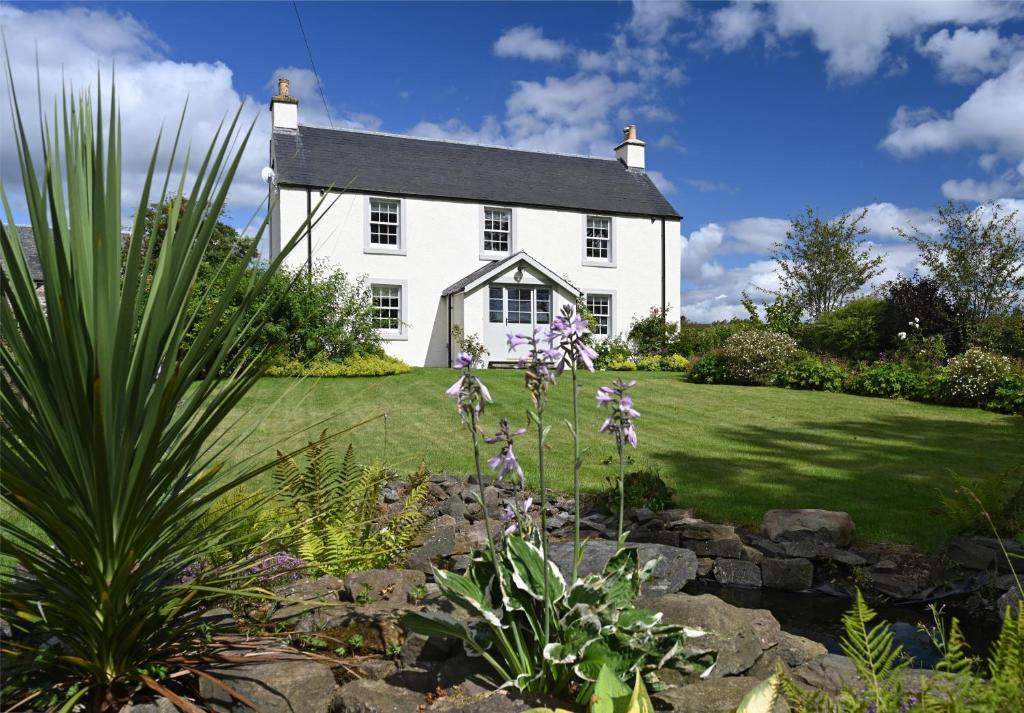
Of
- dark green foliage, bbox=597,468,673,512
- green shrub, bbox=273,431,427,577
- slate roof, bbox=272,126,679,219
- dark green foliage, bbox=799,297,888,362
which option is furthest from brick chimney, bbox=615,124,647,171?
green shrub, bbox=273,431,427,577

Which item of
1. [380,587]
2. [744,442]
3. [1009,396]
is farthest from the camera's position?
[1009,396]

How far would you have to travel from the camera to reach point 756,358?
17.0 meters

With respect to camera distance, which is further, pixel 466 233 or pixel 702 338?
pixel 466 233

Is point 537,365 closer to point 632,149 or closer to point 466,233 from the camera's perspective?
point 466,233

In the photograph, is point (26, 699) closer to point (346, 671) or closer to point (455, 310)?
point (346, 671)

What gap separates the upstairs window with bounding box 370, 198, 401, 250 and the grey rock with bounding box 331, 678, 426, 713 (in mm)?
20243

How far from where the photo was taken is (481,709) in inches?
89.8

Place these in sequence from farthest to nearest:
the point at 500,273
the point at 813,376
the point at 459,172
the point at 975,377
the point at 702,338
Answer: the point at 459,172, the point at 702,338, the point at 500,273, the point at 813,376, the point at 975,377

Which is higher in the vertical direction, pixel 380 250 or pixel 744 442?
pixel 380 250

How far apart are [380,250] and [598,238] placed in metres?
7.32

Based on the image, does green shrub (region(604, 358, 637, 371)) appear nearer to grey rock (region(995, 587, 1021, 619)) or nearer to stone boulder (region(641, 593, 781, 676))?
grey rock (region(995, 587, 1021, 619))

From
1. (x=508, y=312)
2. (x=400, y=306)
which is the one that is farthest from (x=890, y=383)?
(x=400, y=306)

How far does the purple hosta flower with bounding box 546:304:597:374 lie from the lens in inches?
102

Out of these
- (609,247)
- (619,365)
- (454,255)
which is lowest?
(619,365)
